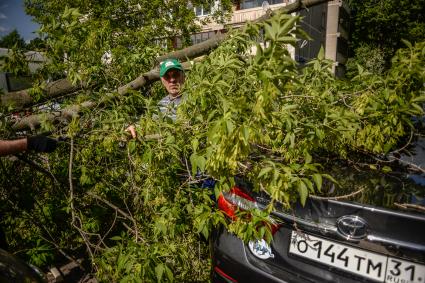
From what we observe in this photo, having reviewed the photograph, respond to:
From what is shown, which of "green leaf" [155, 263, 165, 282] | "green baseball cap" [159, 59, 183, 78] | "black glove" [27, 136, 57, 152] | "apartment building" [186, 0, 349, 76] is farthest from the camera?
"apartment building" [186, 0, 349, 76]

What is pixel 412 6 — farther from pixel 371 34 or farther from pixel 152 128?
pixel 152 128

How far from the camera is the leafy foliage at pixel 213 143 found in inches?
59.9

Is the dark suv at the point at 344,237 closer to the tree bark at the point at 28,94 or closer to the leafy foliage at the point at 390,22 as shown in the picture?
the tree bark at the point at 28,94

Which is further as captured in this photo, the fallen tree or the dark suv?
the fallen tree

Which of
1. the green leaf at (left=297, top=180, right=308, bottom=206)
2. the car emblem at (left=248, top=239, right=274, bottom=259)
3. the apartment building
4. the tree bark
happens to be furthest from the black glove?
the apartment building

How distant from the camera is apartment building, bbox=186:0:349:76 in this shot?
2358 centimetres

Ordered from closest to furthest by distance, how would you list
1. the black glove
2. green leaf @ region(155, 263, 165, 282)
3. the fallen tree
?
green leaf @ region(155, 263, 165, 282)
the black glove
the fallen tree

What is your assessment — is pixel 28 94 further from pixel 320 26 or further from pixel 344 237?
pixel 320 26

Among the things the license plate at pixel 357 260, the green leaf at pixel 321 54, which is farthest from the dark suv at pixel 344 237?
the green leaf at pixel 321 54

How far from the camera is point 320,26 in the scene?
98.6 ft

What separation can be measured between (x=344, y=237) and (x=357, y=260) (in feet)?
0.45

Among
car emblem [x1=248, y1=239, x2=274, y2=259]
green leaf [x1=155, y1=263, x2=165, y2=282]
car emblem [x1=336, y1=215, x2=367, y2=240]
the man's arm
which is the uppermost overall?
the man's arm

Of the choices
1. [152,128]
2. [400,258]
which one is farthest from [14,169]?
[400,258]

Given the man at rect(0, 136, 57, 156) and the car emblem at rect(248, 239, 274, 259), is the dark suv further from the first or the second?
the man at rect(0, 136, 57, 156)
